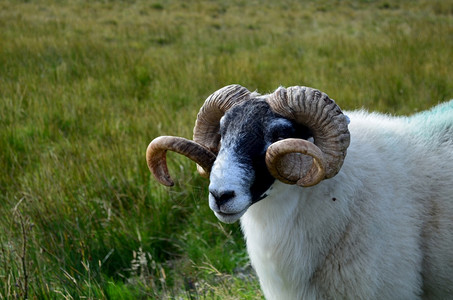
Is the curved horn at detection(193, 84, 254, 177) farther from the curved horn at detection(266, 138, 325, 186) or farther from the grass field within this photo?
the grass field

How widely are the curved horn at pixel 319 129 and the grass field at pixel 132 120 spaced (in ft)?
3.64

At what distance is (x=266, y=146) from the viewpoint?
2.51 meters

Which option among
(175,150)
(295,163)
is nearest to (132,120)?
(175,150)

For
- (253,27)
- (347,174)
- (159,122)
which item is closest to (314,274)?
(347,174)

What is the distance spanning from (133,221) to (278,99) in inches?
83.4

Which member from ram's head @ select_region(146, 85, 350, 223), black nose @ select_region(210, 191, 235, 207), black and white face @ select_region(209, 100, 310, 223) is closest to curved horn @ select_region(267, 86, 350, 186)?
ram's head @ select_region(146, 85, 350, 223)

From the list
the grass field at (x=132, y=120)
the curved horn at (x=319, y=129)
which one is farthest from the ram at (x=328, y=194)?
the grass field at (x=132, y=120)

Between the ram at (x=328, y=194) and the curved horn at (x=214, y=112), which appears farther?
the curved horn at (x=214, y=112)

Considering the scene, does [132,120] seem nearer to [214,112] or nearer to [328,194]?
[214,112]

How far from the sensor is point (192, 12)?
19.4 metres

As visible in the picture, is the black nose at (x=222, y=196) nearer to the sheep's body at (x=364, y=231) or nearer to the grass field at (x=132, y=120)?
the sheep's body at (x=364, y=231)

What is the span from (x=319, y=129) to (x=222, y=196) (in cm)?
60

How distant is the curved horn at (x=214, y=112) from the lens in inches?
107

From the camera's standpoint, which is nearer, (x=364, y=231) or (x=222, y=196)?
(x=222, y=196)
